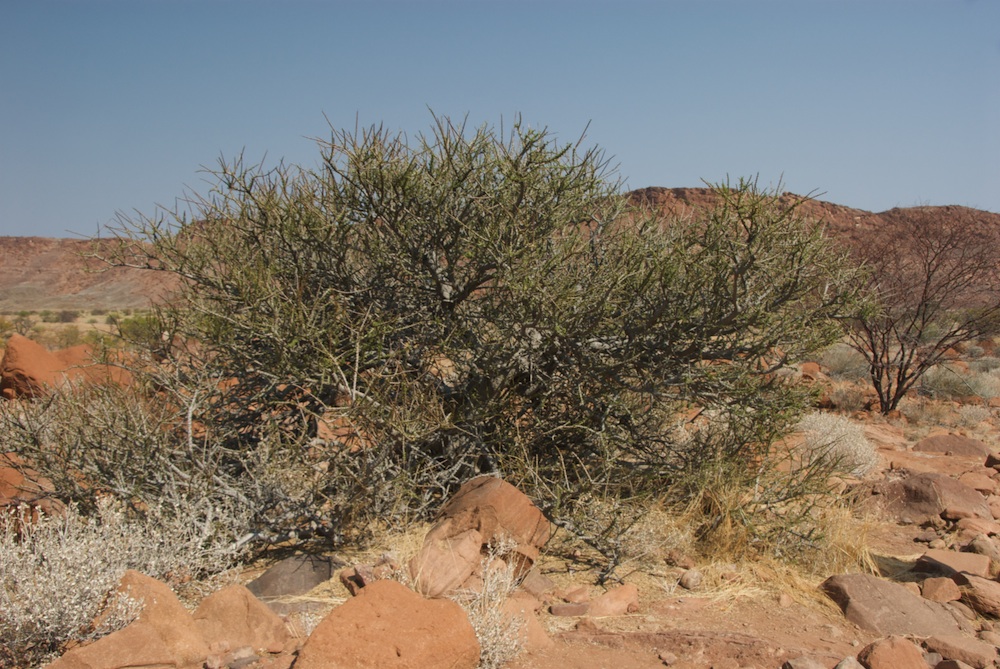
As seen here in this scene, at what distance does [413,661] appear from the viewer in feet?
10.8

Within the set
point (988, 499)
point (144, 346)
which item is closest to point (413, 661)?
point (144, 346)

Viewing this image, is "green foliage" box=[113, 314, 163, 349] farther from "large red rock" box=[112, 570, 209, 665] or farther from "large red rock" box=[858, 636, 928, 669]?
"large red rock" box=[858, 636, 928, 669]

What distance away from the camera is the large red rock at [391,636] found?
10.8 feet

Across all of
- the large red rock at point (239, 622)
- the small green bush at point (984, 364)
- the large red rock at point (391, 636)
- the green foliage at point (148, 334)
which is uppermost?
the green foliage at point (148, 334)

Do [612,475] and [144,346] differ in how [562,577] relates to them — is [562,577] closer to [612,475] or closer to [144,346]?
[612,475]

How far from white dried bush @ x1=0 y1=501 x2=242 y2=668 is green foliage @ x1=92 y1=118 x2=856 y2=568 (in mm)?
893

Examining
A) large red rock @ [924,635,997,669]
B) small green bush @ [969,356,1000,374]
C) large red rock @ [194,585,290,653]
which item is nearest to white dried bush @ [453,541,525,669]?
large red rock @ [194,585,290,653]

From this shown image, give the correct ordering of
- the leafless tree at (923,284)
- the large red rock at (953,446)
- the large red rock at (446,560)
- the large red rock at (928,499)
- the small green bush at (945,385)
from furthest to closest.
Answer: the small green bush at (945,385)
the leafless tree at (923,284)
the large red rock at (953,446)
the large red rock at (928,499)
the large red rock at (446,560)

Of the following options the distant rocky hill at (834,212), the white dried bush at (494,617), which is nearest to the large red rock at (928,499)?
the distant rocky hill at (834,212)

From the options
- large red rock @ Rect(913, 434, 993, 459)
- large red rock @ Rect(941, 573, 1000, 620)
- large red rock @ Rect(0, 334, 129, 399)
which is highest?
large red rock @ Rect(0, 334, 129, 399)

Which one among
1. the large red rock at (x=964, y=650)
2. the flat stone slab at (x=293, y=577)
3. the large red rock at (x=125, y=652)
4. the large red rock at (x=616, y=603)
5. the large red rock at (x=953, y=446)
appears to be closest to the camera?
the large red rock at (x=125, y=652)

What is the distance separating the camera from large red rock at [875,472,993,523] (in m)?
7.25

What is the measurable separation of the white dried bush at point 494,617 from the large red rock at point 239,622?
0.98 meters

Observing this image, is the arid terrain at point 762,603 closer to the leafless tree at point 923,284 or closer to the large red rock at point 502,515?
the large red rock at point 502,515
